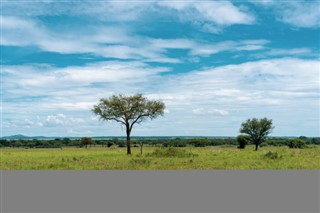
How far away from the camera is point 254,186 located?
61.9 feet

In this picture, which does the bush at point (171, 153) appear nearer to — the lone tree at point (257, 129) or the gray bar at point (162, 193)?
the gray bar at point (162, 193)

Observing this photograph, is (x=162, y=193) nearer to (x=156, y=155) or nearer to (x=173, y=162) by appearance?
(x=173, y=162)

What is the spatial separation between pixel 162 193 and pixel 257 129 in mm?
73545

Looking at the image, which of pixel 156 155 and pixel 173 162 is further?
pixel 156 155

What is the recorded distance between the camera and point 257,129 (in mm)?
88062

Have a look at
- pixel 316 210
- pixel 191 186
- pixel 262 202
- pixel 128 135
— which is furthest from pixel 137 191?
pixel 128 135

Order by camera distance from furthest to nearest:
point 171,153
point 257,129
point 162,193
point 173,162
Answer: point 257,129
point 171,153
point 173,162
point 162,193

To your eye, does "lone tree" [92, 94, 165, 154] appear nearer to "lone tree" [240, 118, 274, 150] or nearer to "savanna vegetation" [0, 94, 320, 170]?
"savanna vegetation" [0, 94, 320, 170]

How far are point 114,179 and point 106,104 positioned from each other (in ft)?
116

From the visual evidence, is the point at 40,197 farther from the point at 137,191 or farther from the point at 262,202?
the point at 262,202

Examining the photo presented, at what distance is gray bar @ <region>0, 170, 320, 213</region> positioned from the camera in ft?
49.2

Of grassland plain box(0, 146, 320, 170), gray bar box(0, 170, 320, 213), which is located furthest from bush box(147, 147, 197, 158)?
gray bar box(0, 170, 320, 213)

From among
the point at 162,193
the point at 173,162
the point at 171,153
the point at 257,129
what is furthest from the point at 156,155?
the point at 257,129

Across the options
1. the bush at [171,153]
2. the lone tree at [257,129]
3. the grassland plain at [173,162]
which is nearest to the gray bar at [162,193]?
the grassland plain at [173,162]
